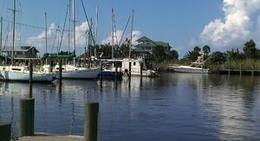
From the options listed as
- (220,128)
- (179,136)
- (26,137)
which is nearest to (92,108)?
(26,137)

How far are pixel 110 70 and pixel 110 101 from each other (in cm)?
5214

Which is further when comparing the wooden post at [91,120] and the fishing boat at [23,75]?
the fishing boat at [23,75]

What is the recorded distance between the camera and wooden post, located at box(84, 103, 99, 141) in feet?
47.5

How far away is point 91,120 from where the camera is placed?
14672 millimetres

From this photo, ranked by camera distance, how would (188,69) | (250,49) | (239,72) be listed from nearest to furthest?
(239,72) → (188,69) → (250,49)

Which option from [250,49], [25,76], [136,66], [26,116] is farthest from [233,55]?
[26,116]

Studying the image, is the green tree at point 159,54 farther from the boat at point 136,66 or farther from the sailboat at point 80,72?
the sailboat at point 80,72

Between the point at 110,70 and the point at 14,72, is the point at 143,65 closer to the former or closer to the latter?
the point at 110,70

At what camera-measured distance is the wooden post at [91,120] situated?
14492 mm

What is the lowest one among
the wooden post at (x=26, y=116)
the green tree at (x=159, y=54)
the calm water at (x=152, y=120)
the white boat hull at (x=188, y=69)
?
the calm water at (x=152, y=120)

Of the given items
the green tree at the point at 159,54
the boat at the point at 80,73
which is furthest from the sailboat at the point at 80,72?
the green tree at the point at 159,54

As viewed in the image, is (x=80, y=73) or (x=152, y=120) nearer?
(x=152, y=120)

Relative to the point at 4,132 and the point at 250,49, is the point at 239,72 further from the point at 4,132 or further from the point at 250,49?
the point at 4,132

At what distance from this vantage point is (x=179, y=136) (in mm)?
24266
